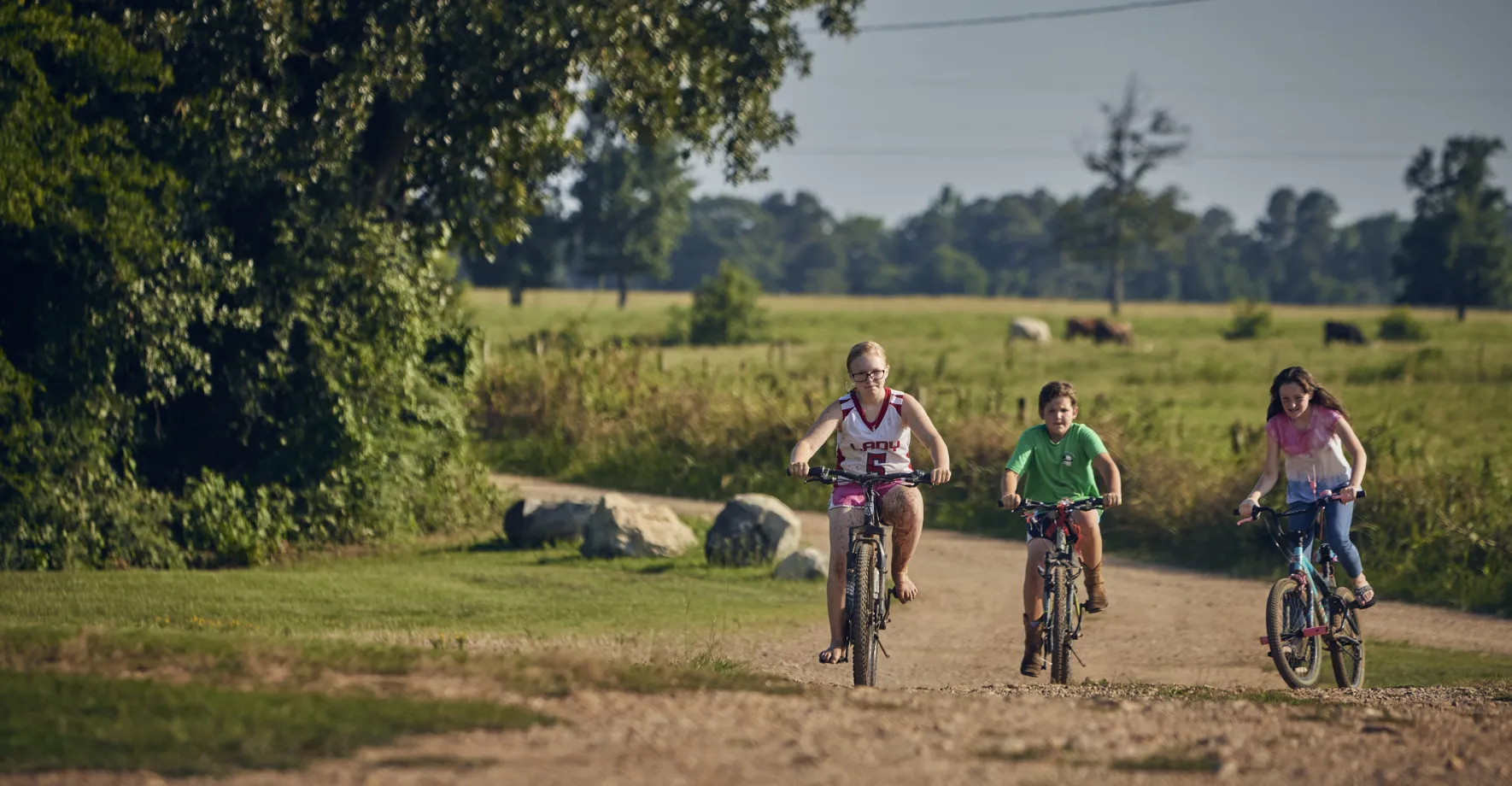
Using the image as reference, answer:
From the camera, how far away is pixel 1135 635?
42.1 ft

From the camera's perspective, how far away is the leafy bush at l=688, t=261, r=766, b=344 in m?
58.7

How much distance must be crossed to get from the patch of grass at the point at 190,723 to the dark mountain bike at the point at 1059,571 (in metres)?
3.92

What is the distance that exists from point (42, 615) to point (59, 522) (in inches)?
110

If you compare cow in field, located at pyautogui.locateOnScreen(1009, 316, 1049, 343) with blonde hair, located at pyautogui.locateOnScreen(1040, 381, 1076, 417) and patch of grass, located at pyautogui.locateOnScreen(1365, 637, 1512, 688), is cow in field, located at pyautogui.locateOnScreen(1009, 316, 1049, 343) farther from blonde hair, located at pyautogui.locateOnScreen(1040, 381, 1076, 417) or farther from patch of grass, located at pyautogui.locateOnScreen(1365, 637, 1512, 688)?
blonde hair, located at pyautogui.locateOnScreen(1040, 381, 1076, 417)

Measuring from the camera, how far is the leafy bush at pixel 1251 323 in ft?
206

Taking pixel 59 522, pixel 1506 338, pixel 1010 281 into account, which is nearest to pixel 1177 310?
pixel 1506 338

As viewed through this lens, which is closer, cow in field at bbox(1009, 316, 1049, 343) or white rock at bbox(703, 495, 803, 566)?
white rock at bbox(703, 495, 803, 566)

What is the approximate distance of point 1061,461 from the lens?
9531 mm

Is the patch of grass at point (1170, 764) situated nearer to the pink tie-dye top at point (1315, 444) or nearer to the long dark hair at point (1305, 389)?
the long dark hair at point (1305, 389)

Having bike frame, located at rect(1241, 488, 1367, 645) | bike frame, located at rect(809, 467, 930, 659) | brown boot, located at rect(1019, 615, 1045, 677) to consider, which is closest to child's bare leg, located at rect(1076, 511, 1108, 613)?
brown boot, located at rect(1019, 615, 1045, 677)

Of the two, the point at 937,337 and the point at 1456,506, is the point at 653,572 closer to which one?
the point at 1456,506

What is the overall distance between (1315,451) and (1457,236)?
3303 inches

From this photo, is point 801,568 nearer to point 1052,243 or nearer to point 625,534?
point 625,534

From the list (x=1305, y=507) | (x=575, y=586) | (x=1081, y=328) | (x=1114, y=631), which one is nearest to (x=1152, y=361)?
(x=1081, y=328)
